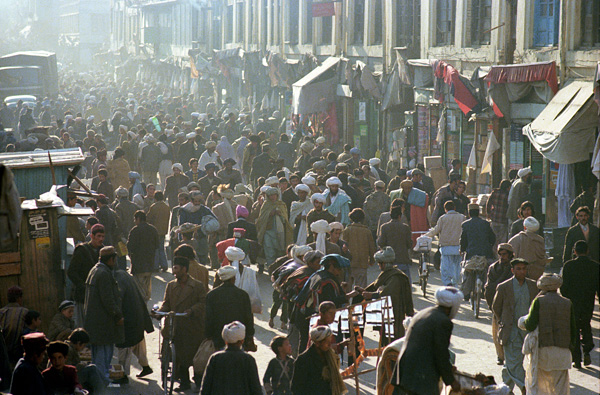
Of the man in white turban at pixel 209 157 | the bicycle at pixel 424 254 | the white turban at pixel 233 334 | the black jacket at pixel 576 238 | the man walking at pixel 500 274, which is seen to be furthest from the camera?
the man in white turban at pixel 209 157

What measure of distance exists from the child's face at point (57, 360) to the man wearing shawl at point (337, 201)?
7292 millimetres

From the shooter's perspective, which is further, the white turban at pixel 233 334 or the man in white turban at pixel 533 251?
the man in white turban at pixel 533 251

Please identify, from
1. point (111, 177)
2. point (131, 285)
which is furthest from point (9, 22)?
point (131, 285)

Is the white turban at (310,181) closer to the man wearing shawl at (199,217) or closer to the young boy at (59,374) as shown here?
the man wearing shawl at (199,217)

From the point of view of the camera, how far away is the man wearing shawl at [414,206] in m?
14.6

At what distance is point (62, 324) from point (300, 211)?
19.2 ft

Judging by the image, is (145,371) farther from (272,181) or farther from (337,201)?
(272,181)

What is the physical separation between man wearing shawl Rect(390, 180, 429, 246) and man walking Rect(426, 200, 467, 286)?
3.92 feet

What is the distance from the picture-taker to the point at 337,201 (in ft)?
Answer: 46.8

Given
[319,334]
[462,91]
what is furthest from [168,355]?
[462,91]

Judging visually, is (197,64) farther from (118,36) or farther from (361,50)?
(118,36)

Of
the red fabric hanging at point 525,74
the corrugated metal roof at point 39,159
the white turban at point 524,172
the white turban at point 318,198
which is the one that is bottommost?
the white turban at point 318,198

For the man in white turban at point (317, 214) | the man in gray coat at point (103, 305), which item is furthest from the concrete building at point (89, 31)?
the man in gray coat at point (103, 305)

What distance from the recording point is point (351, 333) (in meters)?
8.81
